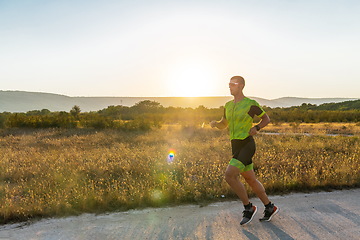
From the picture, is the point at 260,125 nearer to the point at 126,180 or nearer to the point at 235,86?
the point at 235,86

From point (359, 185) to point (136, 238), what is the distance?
4.93m

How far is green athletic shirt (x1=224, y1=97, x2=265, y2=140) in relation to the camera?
3887 millimetres

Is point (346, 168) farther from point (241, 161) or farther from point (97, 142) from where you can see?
point (97, 142)

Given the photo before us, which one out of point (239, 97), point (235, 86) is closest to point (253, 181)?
point (239, 97)

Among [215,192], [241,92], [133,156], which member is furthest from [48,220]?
[133,156]

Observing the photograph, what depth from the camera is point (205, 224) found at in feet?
13.7

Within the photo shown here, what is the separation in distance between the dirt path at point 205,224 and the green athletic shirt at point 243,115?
1295 millimetres

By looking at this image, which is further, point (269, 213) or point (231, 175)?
point (269, 213)

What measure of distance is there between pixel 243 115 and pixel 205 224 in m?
1.64

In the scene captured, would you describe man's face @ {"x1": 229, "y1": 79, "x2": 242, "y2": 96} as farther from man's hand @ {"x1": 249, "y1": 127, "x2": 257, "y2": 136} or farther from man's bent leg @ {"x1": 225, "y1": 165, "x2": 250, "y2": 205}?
man's bent leg @ {"x1": 225, "y1": 165, "x2": 250, "y2": 205}

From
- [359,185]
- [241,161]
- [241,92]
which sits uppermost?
[241,92]

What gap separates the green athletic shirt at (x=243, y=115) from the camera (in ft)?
12.8

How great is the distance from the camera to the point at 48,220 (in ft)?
14.9

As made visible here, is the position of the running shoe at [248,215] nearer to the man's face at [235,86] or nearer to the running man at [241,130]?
the running man at [241,130]
